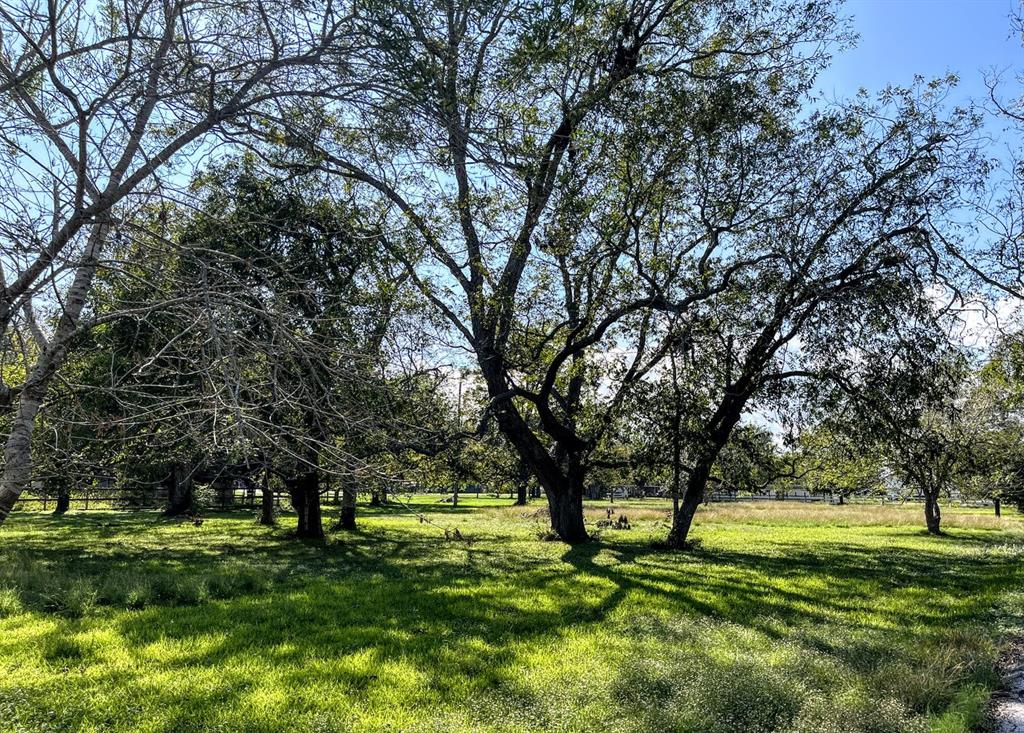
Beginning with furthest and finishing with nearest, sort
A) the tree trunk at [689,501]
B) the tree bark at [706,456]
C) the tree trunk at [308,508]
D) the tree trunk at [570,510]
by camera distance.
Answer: the tree trunk at [308,508] < the tree trunk at [570,510] < the tree trunk at [689,501] < the tree bark at [706,456]

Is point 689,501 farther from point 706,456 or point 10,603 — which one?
point 10,603

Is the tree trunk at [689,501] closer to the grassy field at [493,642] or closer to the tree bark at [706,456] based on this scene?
the tree bark at [706,456]

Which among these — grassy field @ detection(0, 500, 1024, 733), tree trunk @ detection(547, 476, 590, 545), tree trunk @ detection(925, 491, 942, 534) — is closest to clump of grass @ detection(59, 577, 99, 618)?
grassy field @ detection(0, 500, 1024, 733)

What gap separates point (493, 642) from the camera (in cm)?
741

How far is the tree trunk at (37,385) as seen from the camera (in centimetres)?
442

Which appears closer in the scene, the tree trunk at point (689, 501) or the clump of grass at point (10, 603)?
the clump of grass at point (10, 603)

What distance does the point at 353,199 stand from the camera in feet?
24.4

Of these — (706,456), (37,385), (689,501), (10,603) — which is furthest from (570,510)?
(37,385)

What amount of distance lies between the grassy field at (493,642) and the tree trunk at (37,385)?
170cm

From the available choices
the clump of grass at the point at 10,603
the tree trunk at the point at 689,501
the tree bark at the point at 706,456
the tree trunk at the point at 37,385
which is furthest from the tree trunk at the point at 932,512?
the tree trunk at the point at 37,385

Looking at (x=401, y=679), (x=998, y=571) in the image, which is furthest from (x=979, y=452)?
(x=401, y=679)

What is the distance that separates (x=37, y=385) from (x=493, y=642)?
5.05 metres

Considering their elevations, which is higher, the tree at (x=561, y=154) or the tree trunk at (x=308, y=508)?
the tree at (x=561, y=154)

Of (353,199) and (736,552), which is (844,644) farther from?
(736,552)
